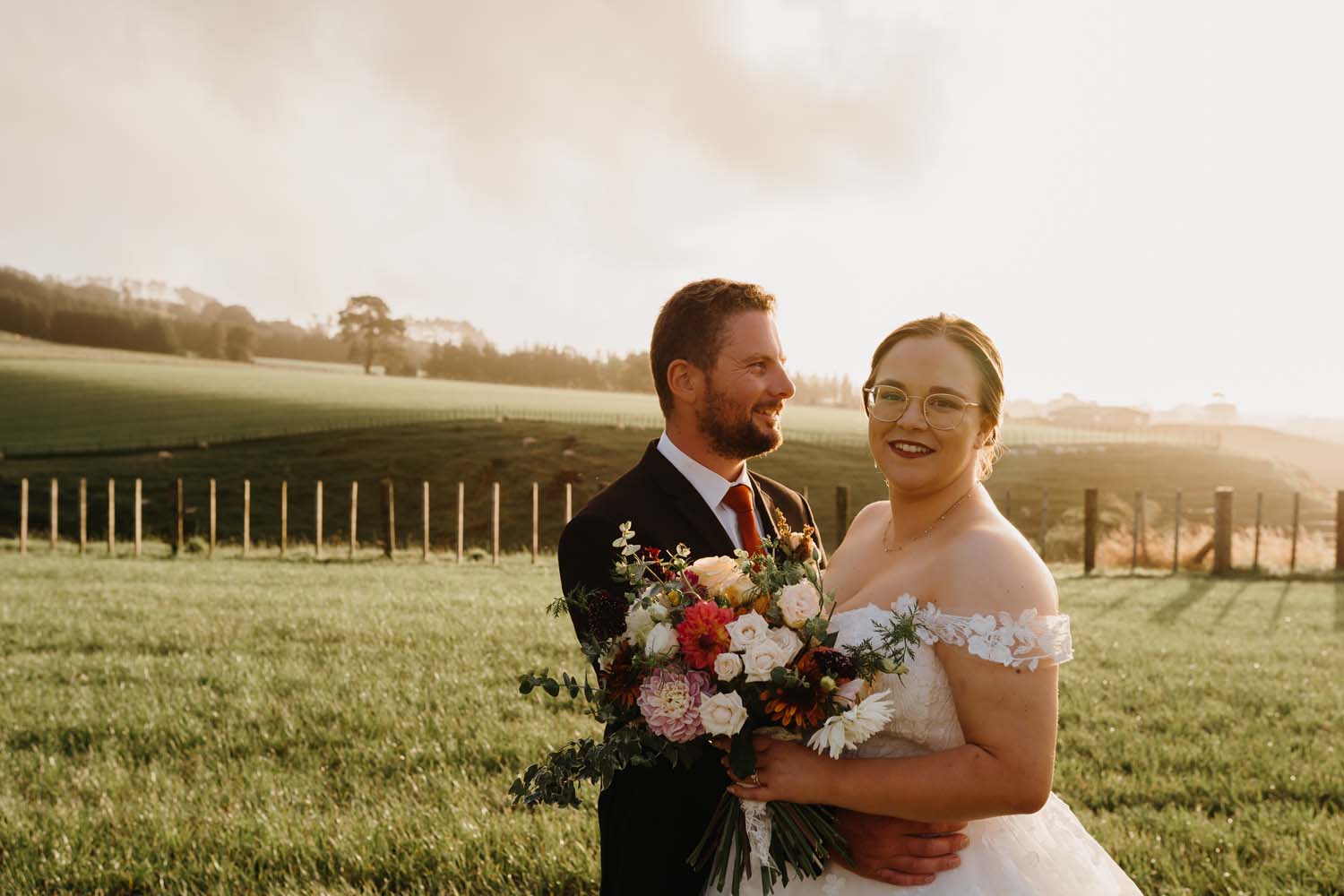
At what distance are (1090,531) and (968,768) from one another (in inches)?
929

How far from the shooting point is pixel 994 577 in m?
2.80

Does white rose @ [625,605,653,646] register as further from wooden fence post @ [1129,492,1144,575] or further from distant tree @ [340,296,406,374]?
distant tree @ [340,296,406,374]

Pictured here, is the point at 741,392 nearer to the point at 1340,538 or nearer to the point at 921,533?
the point at 921,533

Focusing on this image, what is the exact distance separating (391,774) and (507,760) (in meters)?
0.85

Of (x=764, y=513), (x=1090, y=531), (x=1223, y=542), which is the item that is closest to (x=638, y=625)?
(x=764, y=513)

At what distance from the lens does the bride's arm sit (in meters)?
2.65

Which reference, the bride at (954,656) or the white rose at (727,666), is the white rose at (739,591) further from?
the bride at (954,656)

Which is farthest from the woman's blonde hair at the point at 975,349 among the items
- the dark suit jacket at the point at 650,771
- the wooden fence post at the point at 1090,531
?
the wooden fence post at the point at 1090,531

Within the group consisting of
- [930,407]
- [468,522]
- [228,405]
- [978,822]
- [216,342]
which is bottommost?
[468,522]

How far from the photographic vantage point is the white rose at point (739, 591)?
271cm

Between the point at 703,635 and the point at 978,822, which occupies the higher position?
the point at 703,635

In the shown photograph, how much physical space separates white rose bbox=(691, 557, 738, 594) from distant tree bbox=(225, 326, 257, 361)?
485 ft

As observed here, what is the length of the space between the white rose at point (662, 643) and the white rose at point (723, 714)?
176 mm

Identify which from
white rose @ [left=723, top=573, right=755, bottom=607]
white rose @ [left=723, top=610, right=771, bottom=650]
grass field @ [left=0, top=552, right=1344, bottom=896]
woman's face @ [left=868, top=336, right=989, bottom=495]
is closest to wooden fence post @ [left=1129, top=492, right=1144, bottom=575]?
grass field @ [left=0, top=552, right=1344, bottom=896]
